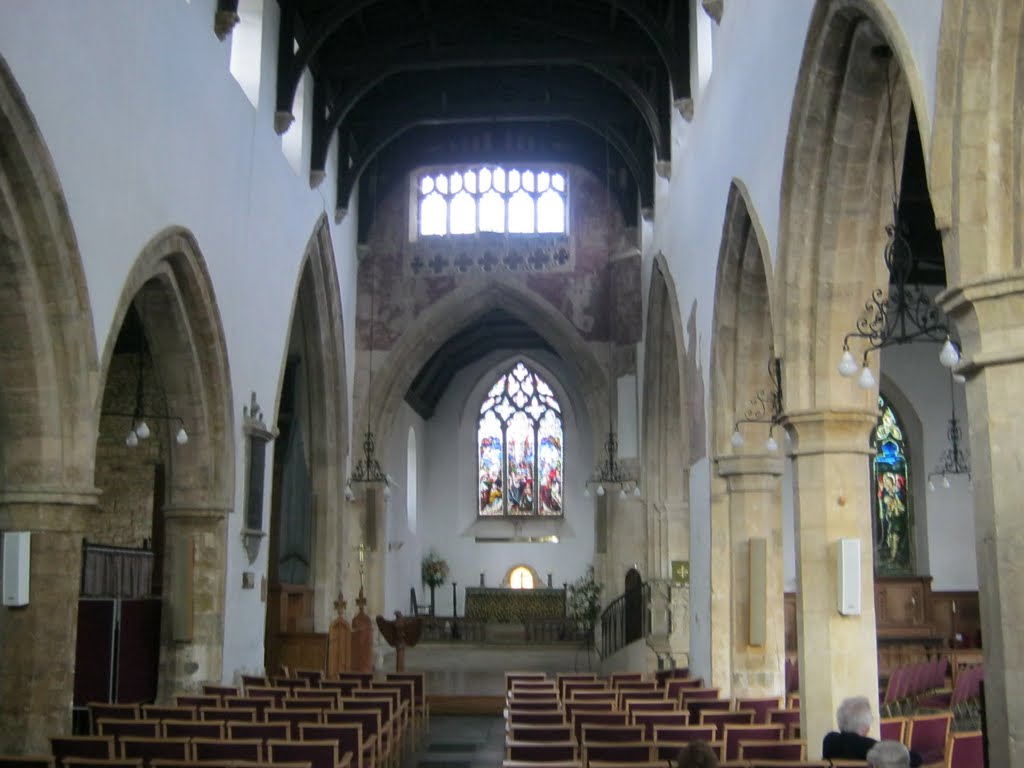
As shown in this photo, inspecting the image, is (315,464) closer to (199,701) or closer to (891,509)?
(199,701)

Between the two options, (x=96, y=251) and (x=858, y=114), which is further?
(x=96, y=251)

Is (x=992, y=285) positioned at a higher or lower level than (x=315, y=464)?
lower

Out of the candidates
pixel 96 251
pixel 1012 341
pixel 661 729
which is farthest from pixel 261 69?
pixel 1012 341

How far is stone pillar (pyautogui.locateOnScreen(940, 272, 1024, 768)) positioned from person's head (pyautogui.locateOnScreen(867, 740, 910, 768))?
643 millimetres

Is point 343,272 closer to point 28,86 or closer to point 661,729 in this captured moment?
point 28,86

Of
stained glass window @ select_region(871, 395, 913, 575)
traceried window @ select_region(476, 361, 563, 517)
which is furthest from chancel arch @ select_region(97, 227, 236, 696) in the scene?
traceried window @ select_region(476, 361, 563, 517)

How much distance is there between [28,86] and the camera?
834 cm

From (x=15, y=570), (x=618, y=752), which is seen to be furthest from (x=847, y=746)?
(x=15, y=570)

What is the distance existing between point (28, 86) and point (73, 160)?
34.4 inches

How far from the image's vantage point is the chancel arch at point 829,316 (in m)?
8.47

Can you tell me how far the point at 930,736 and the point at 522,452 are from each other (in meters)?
20.8

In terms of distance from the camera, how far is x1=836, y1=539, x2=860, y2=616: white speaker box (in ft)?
28.5

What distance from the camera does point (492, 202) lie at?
70.6ft

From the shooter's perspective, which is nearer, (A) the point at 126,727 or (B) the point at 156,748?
(B) the point at 156,748
